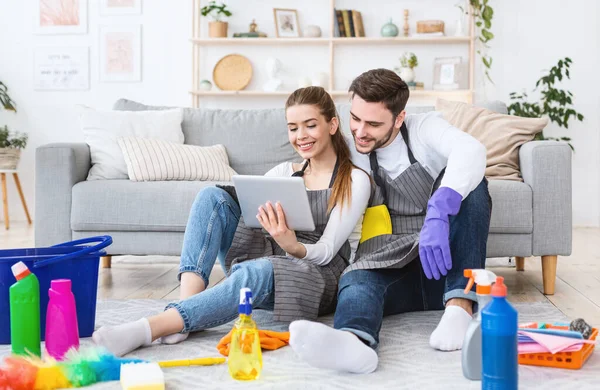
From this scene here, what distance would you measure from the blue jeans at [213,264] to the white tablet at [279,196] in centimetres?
8

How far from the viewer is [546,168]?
2.67 meters

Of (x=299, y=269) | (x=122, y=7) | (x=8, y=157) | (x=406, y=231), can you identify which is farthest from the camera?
(x=122, y=7)

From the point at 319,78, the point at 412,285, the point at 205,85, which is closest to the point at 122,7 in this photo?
the point at 205,85

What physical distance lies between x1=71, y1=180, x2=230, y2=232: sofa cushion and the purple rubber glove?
1.22m

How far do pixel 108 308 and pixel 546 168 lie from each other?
1.65 metres

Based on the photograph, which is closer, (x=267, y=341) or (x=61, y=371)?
(x=61, y=371)

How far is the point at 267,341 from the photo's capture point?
1.78m

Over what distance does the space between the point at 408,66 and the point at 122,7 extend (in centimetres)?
225

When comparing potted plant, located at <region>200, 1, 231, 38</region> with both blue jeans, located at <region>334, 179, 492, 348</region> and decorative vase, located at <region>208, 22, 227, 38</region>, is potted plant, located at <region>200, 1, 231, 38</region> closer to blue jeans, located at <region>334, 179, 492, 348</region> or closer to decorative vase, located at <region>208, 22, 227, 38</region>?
decorative vase, located at <region>208, 22, 227, 38</region>

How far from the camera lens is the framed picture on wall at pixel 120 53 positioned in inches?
219

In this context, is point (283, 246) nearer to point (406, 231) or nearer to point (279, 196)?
point (279, 196)

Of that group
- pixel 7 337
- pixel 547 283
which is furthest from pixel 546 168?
pixel 7 337

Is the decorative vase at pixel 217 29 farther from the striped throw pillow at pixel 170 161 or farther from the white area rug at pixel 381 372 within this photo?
the white area rug at pixel 381 372

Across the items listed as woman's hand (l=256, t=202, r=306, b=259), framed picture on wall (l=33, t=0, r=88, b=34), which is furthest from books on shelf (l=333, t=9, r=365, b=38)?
woman's hand (l=256, t=202, r=306, b=259)
